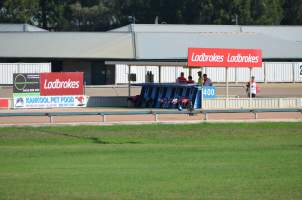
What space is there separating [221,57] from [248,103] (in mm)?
2653

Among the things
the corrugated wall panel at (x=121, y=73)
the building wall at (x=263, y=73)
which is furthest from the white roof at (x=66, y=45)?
the building wall at (x=263, y=73)

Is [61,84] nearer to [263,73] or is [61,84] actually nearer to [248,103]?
[248,103]

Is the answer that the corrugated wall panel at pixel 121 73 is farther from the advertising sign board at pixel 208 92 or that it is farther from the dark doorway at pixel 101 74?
the advertising sign board at pixel 208 92

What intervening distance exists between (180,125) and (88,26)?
95842 millimetres

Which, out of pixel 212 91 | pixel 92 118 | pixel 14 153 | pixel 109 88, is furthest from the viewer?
pixel 109 88

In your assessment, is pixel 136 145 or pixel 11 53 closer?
pixel 136 145

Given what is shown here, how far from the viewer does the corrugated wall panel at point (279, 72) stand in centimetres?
6750

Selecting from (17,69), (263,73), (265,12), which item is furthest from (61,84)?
(265,12)

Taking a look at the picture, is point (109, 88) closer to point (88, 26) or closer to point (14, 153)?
point (14, 153)

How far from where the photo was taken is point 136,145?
75.4ft

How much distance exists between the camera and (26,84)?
39594mm

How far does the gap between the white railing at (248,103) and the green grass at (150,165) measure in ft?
33.9

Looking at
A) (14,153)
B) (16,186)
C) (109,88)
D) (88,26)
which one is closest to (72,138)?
(14,153)

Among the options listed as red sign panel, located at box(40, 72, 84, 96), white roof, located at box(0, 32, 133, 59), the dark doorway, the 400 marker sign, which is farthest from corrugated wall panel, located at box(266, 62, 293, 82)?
the 400 marker sign
